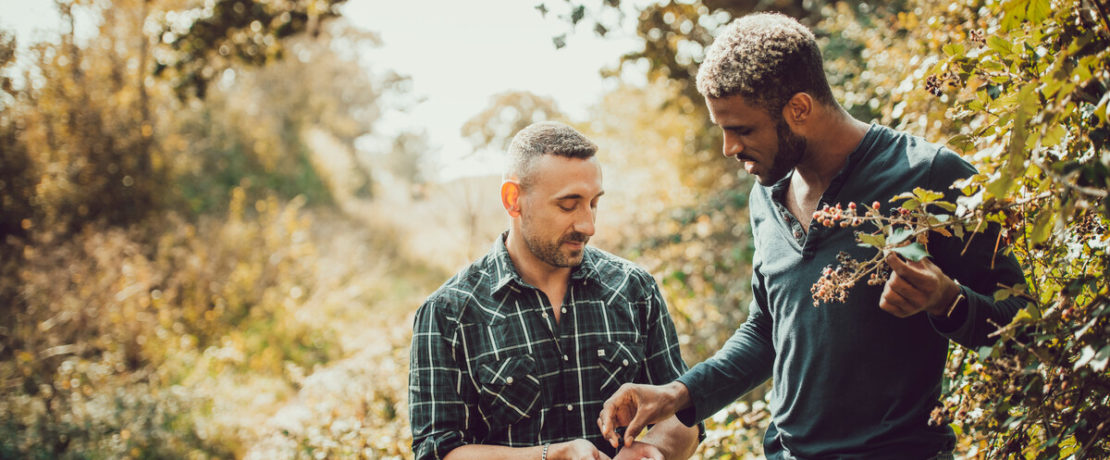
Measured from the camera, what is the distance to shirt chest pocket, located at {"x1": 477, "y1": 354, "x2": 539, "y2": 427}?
2238 mm

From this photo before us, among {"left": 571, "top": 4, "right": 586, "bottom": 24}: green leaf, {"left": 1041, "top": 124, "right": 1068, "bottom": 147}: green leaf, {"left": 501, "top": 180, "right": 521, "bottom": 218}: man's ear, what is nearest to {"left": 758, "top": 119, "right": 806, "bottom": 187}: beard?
{"left": 1041, "top": 124, "right": 1068, "bottom": 147}: green leaf

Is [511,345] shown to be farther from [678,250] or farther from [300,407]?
[300,407]

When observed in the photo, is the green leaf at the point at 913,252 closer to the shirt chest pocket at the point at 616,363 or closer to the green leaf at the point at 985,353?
the green leaf at the point at 985,353

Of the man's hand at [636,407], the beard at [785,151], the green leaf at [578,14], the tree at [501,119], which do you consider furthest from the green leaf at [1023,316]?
the tree at [501,119]

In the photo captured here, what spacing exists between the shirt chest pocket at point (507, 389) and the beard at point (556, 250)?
0.36 metres

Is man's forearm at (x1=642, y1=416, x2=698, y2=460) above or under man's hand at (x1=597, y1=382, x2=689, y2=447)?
under

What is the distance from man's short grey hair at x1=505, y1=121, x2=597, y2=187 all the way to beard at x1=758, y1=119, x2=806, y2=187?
64 centimetres

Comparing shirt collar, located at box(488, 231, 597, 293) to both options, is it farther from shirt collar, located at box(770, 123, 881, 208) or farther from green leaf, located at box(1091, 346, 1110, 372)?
green leaf, located at box(1091, 346, 1110, 372)

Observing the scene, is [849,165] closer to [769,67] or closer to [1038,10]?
[769,67]

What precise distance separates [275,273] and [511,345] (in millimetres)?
10169

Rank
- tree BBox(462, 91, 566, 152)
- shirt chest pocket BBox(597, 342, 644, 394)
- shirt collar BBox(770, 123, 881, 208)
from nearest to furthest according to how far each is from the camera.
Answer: shirt collar BBox(770, 123, 881, 208)
shirt chest pocket BBox(597, 342, 644, 394)
tree BBox(462, 91, 566, 152)

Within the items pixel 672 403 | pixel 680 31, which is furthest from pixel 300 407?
pixel 672 403

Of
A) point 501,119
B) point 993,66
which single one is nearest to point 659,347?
point 993,66

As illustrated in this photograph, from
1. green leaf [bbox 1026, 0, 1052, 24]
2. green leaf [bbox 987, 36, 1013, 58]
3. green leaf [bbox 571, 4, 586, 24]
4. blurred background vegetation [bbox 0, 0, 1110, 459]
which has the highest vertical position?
green leaf [bbox 571, 4, 586, 24]
